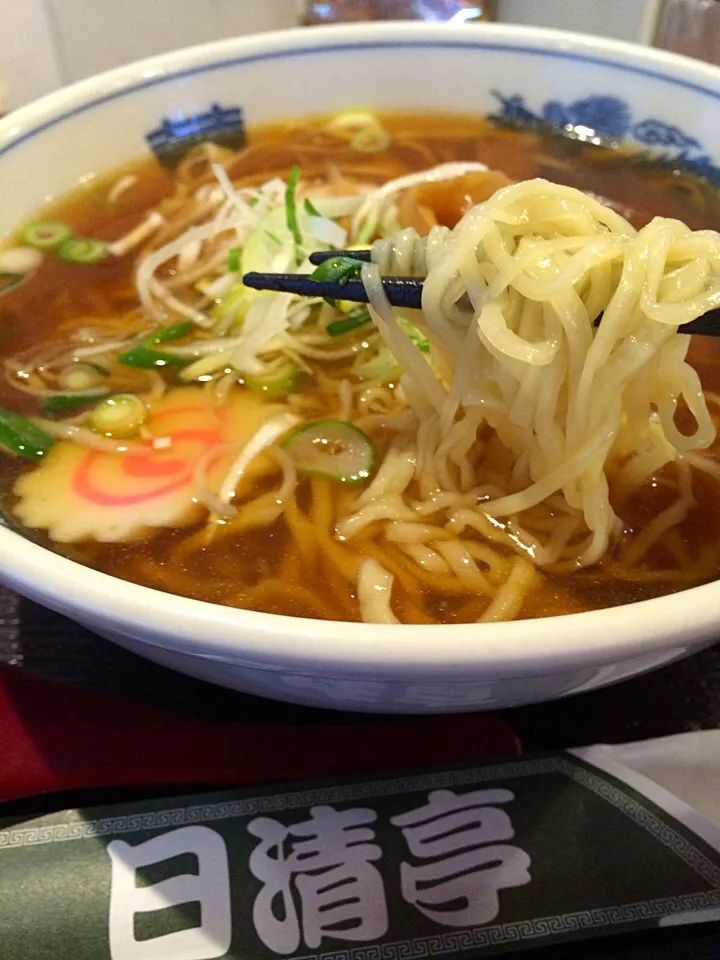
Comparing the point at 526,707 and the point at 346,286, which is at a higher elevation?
the point at 346,286

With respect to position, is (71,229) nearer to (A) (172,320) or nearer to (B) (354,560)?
(A) (172,320)

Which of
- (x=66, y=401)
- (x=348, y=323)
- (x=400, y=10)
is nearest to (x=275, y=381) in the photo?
(x=348, y=323)

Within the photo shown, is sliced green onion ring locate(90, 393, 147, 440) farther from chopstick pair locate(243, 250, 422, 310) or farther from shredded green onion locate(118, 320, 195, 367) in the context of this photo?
chopstick pair locate(243, 250, 422, 310)

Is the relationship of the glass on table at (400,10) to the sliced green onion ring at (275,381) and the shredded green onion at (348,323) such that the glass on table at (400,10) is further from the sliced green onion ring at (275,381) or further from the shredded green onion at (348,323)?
the sliced green onion ring at (275,381)

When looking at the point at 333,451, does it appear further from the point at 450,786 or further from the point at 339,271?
the point at 450,786

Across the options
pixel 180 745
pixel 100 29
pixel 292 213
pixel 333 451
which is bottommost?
pixel 180 745

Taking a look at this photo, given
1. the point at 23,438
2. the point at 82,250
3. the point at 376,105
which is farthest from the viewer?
the point at 376,105

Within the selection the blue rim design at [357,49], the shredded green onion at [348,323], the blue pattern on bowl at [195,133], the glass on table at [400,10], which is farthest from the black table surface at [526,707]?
the glass on table at [400,10]
